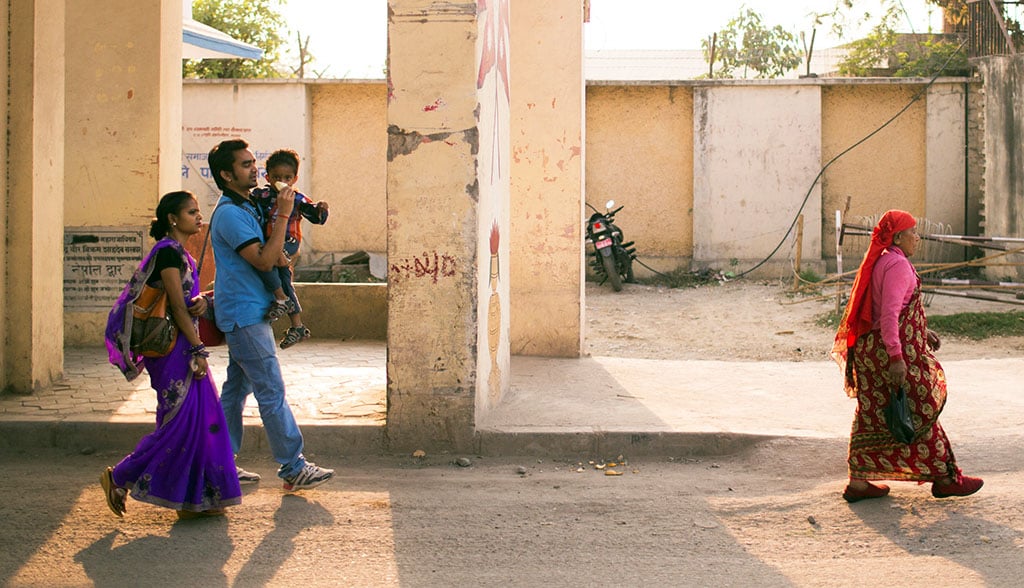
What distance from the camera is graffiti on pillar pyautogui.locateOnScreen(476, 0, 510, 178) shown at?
5.97 meters

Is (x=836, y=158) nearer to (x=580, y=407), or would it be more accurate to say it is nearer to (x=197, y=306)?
(x=580, y=407)

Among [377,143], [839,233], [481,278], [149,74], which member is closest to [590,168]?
[377,143]

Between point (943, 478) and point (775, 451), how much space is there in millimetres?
1109

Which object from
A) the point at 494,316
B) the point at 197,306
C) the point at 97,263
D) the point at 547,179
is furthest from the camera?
the point at 97,263

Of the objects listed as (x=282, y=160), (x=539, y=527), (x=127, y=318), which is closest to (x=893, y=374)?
(x=539, y=527)

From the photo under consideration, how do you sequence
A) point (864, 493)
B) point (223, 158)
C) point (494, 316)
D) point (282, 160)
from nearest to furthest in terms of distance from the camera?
A: point (223, 158), point (864, 493), point (282, 160), point (494, 316)

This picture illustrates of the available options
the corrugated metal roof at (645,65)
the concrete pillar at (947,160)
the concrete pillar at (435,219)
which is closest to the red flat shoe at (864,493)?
the concrete pillar at (435,219)

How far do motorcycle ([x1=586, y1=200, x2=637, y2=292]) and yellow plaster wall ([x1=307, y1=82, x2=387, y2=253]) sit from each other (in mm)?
3265

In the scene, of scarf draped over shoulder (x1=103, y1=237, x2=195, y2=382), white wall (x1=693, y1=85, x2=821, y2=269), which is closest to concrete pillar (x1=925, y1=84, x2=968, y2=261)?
white wall (x1=693, y1=85, x2=821, y2=269)

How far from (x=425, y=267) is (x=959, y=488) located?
9.56 feet

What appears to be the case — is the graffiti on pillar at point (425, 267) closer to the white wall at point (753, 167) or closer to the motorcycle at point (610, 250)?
the motorcycle at point (610, 250)

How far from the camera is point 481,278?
19.4 feet

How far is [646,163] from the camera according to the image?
52.6 ft

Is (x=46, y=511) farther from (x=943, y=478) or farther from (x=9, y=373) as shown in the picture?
(x=943, y=478)
